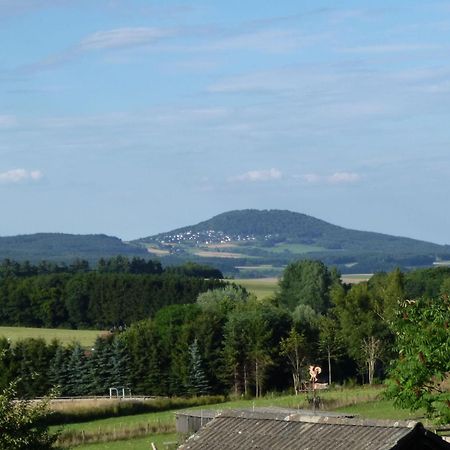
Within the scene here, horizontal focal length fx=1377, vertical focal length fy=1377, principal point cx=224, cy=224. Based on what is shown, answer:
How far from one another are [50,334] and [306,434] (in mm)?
121245

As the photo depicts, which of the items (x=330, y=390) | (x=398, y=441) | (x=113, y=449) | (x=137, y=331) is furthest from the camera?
(x=137, y=331)

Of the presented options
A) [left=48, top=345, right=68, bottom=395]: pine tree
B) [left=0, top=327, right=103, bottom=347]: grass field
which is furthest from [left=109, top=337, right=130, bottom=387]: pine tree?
[left=0, top=327, right=103, bottom=347]: grass field

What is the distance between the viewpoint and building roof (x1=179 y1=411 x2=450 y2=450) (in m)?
24.1

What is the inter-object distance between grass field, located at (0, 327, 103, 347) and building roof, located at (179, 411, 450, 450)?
10497 centimetres

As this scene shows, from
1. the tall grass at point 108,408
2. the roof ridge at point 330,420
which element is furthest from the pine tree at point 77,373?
the roof ridge at point 330,420

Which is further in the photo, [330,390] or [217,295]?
[217,295]

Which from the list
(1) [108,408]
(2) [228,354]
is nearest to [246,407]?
(1) [108,408]

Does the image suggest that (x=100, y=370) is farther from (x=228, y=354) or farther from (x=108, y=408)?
(x=108, y=408)

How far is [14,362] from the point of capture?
9788cm

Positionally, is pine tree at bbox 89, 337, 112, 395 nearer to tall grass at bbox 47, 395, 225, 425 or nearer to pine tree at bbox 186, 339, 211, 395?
pine tree at bbox 186, 339, 211, 395

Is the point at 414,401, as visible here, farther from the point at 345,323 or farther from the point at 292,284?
the point at 292,284

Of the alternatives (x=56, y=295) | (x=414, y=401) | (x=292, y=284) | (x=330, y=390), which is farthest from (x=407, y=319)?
(x=56, y=295)

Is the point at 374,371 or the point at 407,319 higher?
the point at 407,319

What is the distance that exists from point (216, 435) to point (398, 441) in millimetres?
4096
